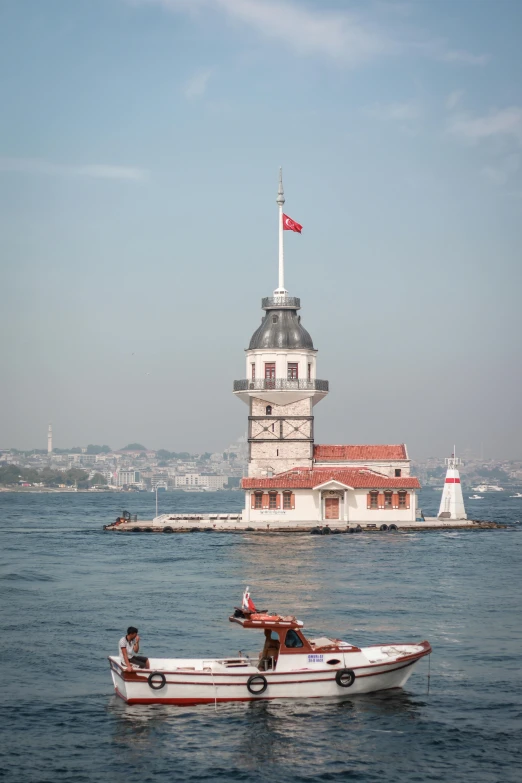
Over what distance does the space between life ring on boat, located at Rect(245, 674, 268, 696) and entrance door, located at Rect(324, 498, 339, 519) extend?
1956 inches

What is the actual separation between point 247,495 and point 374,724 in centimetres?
5028

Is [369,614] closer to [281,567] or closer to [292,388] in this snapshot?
[281,567]

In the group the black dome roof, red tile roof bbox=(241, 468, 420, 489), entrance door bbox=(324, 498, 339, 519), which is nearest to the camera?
red tile roof bbox=(241, 468, 420, 489)

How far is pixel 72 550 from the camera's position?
70250 mm

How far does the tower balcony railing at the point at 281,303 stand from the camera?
8512cm

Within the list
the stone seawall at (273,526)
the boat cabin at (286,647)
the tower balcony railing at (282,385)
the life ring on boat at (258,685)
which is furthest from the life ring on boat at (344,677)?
the tower balcony railing at (282,385)

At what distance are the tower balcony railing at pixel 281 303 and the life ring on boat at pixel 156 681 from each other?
5910 centimetres

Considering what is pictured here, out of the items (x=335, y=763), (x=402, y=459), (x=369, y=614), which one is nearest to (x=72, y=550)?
(x=402, y=459)

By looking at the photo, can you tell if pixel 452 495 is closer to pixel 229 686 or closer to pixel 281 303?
pixel 281 303

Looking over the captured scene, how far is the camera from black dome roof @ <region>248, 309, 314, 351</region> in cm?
8400

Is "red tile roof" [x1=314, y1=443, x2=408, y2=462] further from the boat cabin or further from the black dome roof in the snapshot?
the boat cabin

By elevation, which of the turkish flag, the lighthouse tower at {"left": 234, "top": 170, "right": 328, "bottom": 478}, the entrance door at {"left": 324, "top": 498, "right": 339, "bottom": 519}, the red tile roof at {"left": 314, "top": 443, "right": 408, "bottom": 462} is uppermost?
the turkish flag

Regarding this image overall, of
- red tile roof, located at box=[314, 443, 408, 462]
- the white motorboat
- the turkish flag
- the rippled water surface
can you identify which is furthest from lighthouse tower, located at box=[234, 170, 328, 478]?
the white motorboat

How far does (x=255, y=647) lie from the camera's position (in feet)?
113
